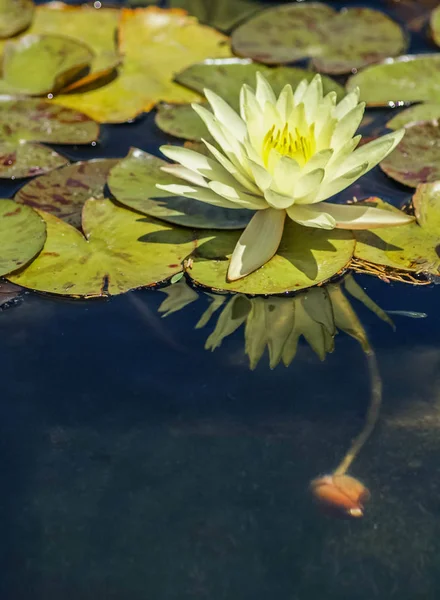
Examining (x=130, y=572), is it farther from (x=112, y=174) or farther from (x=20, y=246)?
(x=112, y=174)

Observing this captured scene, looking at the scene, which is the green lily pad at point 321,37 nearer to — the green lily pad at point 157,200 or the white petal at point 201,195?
the green lily pad at point 157,200

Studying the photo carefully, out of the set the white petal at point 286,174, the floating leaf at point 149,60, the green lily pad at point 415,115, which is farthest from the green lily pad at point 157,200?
the green lily pad at point 415,115

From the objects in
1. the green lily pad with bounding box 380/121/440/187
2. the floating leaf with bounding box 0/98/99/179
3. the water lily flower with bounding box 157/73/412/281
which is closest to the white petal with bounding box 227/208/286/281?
the water lily flower with bounding box 157/73/412/281

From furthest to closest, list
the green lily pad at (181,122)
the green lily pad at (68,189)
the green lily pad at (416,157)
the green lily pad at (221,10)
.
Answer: the green lily pad at (221,10), the green lily pad at (181,122), the green lily pad at (416,157), the green lily pad at (68,189)

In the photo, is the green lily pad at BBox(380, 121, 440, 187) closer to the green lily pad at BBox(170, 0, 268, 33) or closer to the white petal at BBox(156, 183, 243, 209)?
the white petal at BBox(156, 183, 243, 209)

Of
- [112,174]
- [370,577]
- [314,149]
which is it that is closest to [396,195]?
[314,149]
